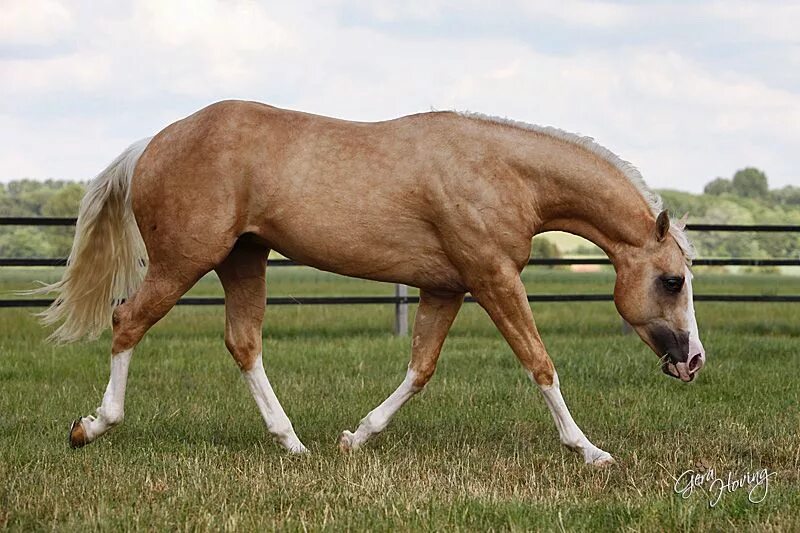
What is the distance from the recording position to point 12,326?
42.0 feet

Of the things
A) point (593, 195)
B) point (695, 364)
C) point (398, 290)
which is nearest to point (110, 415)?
point (593, 195)

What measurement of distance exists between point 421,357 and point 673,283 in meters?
1.50

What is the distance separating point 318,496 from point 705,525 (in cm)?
161

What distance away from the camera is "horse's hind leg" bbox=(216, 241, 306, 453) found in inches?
230

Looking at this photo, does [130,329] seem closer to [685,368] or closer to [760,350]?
[685,368]

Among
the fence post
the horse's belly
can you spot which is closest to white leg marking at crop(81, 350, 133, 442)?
the horse's belly

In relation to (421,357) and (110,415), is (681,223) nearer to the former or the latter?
(421,357)

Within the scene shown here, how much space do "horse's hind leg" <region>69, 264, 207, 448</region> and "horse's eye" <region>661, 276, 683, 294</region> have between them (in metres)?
2.57

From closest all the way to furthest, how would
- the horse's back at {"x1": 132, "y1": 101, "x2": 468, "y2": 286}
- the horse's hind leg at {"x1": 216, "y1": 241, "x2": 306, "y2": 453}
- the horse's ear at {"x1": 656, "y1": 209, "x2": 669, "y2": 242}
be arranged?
the horse's ear at {"x1": 656, "y1": 209, "x2": 669, "y2": 242} < the horse's back at {"x1": 132, "y1": 101, "x2": 468, "y2": 286} < the horse's hind leg at {"x1": 216, "y1": 241, "x2": 306, "y2": 453}

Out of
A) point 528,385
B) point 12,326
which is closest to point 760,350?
point 528,385

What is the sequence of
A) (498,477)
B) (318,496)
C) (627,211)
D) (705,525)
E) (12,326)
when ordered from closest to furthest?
(705,525), (318,496), (498,477), (627,211), (12,326)

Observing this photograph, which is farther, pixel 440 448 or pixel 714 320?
pixel 714 320

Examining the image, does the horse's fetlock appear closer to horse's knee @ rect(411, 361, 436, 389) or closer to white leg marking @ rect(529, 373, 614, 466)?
horse's knee @ rect(411, 361, 436, 389)

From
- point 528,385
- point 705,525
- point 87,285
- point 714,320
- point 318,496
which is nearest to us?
point 705,525
